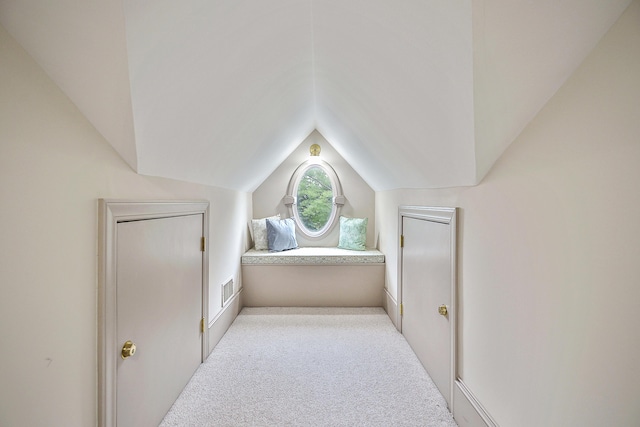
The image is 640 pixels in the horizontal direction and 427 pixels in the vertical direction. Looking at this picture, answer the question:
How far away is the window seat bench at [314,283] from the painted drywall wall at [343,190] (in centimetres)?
65

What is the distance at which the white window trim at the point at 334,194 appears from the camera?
3902 mm

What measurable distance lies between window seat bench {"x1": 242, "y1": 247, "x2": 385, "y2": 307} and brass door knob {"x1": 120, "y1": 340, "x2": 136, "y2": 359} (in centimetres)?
206

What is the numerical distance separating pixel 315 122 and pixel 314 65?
60.6 inches

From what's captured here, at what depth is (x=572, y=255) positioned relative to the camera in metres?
0.86

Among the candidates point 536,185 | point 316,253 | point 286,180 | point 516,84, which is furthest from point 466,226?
point 286,180

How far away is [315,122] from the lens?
3469mm

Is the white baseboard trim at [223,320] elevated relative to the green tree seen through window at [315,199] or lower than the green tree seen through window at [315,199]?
lower

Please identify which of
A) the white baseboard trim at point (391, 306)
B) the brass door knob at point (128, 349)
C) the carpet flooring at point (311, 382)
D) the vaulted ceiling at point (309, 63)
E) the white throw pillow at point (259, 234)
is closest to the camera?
the vaulted ceiling at point (309, 63)

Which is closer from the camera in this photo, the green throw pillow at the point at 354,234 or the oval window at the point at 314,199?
the green throw pillow at the point at 354,234

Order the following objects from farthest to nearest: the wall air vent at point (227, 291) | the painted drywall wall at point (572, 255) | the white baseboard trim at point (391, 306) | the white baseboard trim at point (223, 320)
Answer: the white baseboard trim at point (391, 306), the wall air vent at point (227, 291), the white baseboard trim at point (223, 320), the painted drywall wall at point (572, 255)

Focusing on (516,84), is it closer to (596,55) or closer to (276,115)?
(596,55)

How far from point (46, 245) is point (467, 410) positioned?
1836 millimetres

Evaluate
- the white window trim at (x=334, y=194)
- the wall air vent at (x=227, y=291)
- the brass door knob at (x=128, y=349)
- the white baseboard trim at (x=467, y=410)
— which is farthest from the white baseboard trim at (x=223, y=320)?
the white baseboard trim at (x=467, y=410)

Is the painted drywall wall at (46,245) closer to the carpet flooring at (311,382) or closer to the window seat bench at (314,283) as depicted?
the carpet flooring at (311,382)
